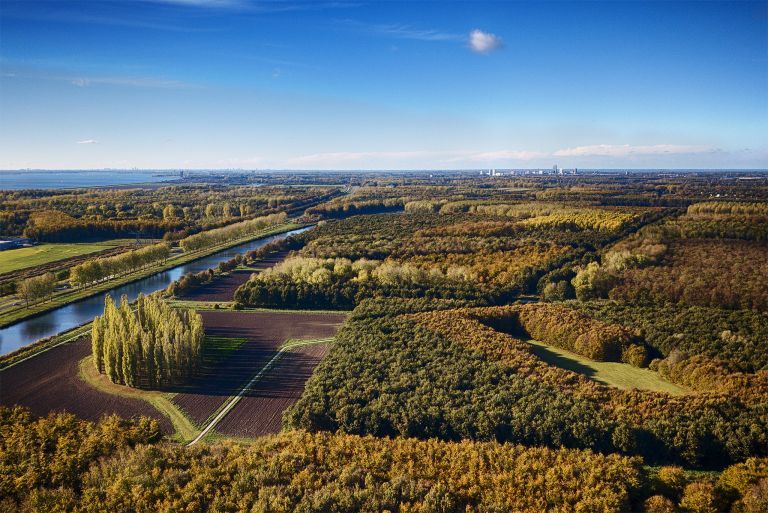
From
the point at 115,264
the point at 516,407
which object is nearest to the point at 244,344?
the point at 516,407

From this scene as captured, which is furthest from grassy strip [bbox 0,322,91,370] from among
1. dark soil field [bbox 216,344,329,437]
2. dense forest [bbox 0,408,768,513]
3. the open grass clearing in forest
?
the open grass clearing in forest

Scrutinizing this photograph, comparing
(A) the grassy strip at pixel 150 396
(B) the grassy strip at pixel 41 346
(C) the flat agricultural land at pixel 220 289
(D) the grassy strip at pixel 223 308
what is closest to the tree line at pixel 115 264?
(D) the grassy strip at pixel 223 308

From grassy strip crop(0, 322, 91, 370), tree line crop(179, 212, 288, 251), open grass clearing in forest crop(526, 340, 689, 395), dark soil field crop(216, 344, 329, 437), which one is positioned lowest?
dark soil field crop(216, 344, 329, 437)

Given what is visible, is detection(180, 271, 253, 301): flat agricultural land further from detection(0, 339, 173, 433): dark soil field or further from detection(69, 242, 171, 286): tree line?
detection(0, 339, 173, 433): dark soil field

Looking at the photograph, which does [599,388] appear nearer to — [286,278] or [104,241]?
[286,278]

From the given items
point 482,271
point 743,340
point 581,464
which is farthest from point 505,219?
point 581,464

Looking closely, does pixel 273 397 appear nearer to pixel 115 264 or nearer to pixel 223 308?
pixel 223 308
